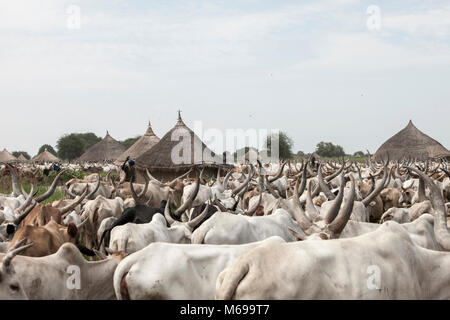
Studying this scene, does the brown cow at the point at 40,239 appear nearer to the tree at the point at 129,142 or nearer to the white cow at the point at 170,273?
the white cow at the point at 170,273

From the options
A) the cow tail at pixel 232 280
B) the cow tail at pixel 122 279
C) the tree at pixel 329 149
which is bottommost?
the tree at pixel 329 149

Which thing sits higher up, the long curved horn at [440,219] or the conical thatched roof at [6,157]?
the long curved horn at [440,219]

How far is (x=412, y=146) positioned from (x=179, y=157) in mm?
27478

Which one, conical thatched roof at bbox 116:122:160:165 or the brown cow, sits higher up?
conical thatched roof at bbox 116:122:160:165

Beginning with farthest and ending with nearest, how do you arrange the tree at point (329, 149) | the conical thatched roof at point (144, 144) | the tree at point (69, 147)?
the tree at point (329, 149) → the tree at point (69, 147) → the conical thatched roof at point (144, 144)

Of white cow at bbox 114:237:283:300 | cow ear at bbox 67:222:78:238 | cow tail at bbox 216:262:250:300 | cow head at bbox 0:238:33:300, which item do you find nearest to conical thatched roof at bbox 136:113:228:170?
cow ear at bbox 67:222:78:238

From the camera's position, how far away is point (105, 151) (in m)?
51.9

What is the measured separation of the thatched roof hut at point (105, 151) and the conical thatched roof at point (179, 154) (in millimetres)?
28033

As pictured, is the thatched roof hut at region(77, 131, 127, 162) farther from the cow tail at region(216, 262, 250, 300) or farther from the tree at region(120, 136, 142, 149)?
the cow tail at region(216, 262, 250, 300)

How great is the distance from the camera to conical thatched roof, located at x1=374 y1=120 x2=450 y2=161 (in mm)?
42844

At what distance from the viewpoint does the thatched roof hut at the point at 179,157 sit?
22281 mm

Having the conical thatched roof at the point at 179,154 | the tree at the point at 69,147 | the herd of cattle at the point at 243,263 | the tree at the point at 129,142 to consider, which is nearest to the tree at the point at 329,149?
the tree at the point at 129,142

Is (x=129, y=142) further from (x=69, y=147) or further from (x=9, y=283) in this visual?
(x=9, y=283)
